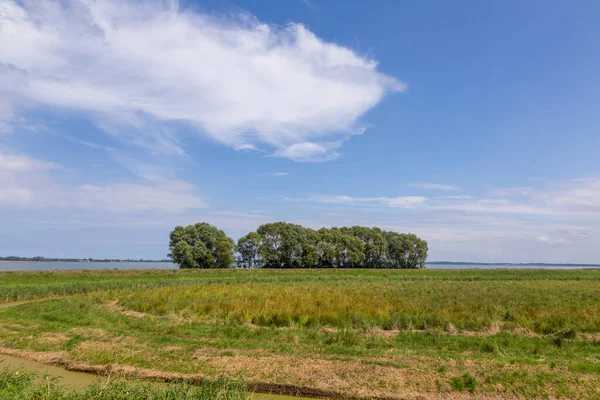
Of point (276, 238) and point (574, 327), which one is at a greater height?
point (276, 238)

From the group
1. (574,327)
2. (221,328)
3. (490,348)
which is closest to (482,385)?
(490,348)

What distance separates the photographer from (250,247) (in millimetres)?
98688

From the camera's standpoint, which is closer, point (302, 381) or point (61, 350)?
point (302, 381)

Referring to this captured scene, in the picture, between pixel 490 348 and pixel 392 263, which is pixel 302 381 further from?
pixel 392 263

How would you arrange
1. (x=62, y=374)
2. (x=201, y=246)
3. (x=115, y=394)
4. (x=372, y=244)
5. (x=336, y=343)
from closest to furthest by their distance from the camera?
1. (x=115, y=394)
2. (x=62, y=374)
3. (x=336, y=343)
4. (x=201, y=246)
5. (x=372, y=244)

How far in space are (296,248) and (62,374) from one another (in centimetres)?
8745

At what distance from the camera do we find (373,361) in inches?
468

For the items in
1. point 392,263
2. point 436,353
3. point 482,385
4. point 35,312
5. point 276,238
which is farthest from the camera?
point 392,263

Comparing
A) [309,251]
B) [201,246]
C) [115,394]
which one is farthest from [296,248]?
[115,394]

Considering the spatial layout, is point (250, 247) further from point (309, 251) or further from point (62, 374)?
point (62, 374)

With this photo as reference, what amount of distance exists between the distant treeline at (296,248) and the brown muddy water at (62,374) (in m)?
72.1

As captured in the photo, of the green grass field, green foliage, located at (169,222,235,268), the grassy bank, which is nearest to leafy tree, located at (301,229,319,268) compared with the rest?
green foliage, located at (169,222,235,268)

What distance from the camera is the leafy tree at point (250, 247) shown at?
98.4m

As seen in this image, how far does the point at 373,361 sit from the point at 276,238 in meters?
88.8
